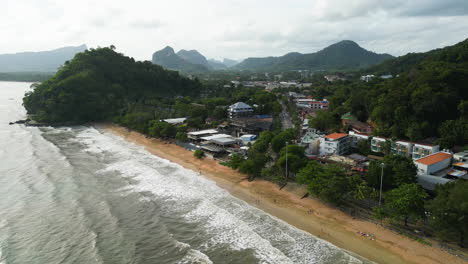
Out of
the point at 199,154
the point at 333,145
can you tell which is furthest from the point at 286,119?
→ the point at 199,154

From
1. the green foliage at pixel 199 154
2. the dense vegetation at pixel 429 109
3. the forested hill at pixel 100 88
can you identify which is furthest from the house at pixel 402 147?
the forested hill at pixel 100 88

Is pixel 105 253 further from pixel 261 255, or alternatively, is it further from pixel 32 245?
pixel 261 255

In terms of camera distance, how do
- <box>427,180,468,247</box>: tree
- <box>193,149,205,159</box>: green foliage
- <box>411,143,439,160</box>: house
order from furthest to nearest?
<box>193,149,205,159</box>: green foliage < <box>411,143,439,160</box>: house < <box>427,180,468,247</box>: tree

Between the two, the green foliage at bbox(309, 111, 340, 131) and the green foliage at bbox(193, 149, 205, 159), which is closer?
the green foliage at bbox(193, 149, 205, 159)

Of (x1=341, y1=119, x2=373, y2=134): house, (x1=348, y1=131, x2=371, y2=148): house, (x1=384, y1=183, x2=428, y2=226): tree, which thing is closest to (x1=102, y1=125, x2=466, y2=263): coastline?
(x1=384, y1=183, x2=428, y2=226): tree

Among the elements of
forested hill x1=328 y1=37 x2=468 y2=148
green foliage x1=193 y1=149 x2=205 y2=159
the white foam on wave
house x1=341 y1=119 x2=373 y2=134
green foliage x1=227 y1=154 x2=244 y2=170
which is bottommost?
the white foam on wave

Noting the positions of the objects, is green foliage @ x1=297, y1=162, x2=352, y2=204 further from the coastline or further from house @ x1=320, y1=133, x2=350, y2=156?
house @ x1=320, y1=133, x2=350, y2=156

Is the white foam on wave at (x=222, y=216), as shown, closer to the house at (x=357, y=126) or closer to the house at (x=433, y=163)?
the house at (x=433, y=163)

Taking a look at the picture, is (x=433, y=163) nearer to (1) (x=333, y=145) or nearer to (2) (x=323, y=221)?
(1) (x=333, y=145)
